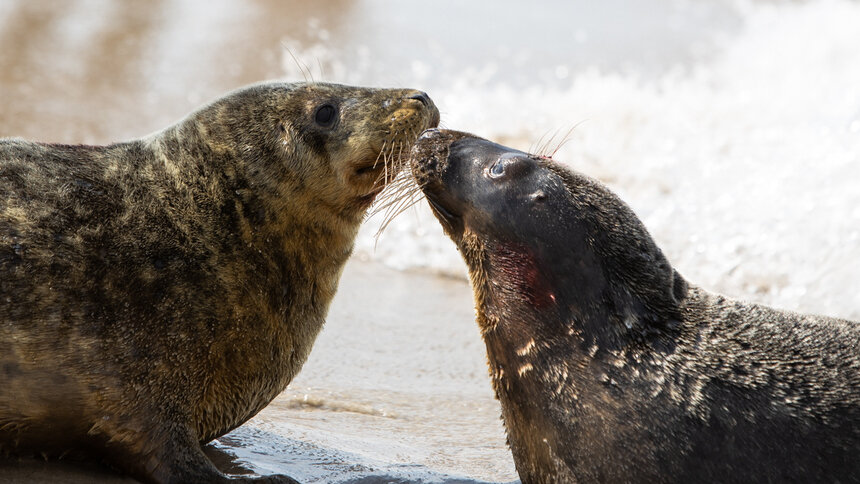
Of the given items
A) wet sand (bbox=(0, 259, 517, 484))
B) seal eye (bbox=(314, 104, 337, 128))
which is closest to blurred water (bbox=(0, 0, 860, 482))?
wet sand (bbox=(0, 259, 517, 484))

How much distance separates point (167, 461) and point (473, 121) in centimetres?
874

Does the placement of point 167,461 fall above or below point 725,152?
below

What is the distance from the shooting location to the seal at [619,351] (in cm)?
400

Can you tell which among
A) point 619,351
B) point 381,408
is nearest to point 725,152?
point 381,408

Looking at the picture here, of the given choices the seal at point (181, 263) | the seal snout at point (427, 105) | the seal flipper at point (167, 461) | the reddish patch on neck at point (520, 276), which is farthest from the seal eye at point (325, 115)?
the seal flipper at point (167, 461)

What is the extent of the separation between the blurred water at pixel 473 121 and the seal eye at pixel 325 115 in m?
0.50

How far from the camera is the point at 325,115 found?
5074 millimetres

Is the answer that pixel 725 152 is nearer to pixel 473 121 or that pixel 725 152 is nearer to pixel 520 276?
pixel 473 121

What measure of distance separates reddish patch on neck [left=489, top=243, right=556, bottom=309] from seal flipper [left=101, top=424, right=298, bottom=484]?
1275 mm

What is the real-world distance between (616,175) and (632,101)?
7.81 ft

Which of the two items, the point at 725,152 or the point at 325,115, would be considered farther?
the point at 725,152

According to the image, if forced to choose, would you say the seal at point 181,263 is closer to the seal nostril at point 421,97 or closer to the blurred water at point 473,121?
the seal nostril at point 421,97

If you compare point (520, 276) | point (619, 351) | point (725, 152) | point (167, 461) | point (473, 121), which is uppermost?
point (473, 121)

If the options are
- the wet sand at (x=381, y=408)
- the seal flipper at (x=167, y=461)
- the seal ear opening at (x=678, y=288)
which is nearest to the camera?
the seal flipper at (x=167, y=461)
